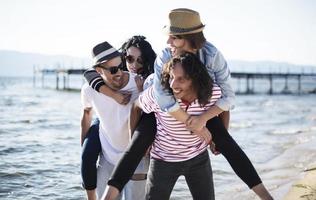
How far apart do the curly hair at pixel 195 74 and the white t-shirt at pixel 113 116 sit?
76 centimetres

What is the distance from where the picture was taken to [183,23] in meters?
3.45

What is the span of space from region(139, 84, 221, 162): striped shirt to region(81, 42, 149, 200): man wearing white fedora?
49 centimetres

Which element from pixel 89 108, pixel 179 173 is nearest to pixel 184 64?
pixel 179 173

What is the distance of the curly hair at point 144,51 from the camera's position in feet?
13.8

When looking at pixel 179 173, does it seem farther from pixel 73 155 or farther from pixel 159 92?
pixel 73 155

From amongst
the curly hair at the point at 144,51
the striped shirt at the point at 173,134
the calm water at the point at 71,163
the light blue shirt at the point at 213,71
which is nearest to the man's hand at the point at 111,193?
the striped shirt at the point at 173,134

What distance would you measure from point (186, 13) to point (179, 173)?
1248 millimetres

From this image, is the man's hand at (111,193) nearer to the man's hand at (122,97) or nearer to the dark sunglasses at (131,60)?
the man's hand at (122,97)

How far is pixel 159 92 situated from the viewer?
10.9ft

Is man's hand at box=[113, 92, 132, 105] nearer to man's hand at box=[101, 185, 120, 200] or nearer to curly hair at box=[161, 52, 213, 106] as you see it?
curly hair at box=[161, 52, 213, 106]

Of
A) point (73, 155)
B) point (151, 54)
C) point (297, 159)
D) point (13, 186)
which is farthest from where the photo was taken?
point (73, 155)

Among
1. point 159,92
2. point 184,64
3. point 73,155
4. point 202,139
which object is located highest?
point 184,64

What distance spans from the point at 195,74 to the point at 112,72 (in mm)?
975

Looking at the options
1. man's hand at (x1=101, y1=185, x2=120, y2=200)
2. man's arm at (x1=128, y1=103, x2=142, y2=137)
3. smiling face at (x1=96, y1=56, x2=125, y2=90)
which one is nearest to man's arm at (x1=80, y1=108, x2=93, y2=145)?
smiling face at (x1=96, y1=56, x2=125, y2=90)
